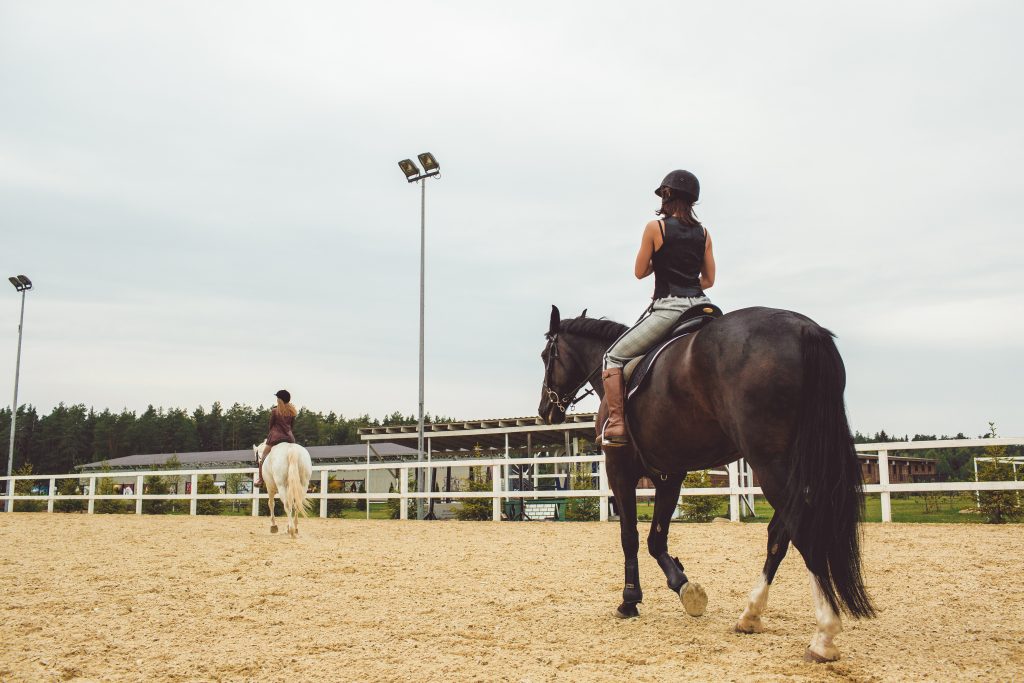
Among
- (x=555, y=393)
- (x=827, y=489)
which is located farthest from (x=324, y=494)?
(x=827, y=489)

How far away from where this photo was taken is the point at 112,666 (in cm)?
425

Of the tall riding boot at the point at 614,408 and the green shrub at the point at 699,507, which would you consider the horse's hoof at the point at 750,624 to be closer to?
the tall riding boot at the point at 614,408

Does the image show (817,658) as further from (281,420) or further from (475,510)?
(475,510)

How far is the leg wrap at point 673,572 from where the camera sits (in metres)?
5.07

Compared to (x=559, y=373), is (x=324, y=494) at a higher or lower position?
lower

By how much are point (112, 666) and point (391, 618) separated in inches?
72.7

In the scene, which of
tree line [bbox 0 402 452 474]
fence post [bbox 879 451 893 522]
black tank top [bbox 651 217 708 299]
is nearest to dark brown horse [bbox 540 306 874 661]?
black tank top [bbox 651 217 708 299]

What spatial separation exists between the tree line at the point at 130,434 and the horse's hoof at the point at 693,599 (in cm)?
10863

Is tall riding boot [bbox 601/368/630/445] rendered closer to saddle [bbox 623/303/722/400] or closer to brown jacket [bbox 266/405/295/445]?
saddle [bbox 623/303/722/400]

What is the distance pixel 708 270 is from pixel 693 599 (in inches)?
88.3

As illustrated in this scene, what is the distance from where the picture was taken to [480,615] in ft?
18.1

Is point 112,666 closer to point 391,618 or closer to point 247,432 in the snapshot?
point 391,618

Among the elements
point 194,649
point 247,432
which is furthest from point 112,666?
point 247,432

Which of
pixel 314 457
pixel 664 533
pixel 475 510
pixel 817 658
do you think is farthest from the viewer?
pixel 314 457
